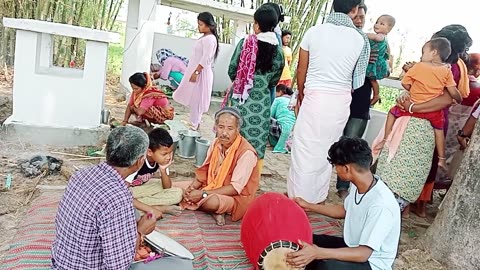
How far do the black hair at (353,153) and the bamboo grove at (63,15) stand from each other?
23.0ft

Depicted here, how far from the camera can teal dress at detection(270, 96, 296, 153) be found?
6410mm

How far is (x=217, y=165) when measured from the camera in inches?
147

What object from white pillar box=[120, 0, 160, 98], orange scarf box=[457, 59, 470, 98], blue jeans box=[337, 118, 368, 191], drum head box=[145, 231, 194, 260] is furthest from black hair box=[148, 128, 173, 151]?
white pillar box=[120, 0, 160, 98]

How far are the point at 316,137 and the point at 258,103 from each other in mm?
784

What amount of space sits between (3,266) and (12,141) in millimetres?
2649

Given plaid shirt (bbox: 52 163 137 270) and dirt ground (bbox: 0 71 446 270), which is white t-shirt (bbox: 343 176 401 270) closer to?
dirt ground (bbox: 0 71 446 270)

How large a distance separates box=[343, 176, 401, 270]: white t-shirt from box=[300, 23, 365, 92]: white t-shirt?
4.18 feet

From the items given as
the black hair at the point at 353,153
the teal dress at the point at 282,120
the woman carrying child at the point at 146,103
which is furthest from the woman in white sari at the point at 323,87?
the teal dress at the point at 282,120

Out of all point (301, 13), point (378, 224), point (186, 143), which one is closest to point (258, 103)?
point (186, 143)

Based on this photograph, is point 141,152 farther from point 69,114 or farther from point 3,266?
point 69,114

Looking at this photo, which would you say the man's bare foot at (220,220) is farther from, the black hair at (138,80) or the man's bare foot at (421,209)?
the black hair at (138,80)

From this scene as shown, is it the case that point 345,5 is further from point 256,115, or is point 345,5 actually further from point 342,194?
point 342,194

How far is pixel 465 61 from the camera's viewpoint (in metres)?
4.10

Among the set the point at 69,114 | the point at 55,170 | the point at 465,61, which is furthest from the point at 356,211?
the point at 69,114
